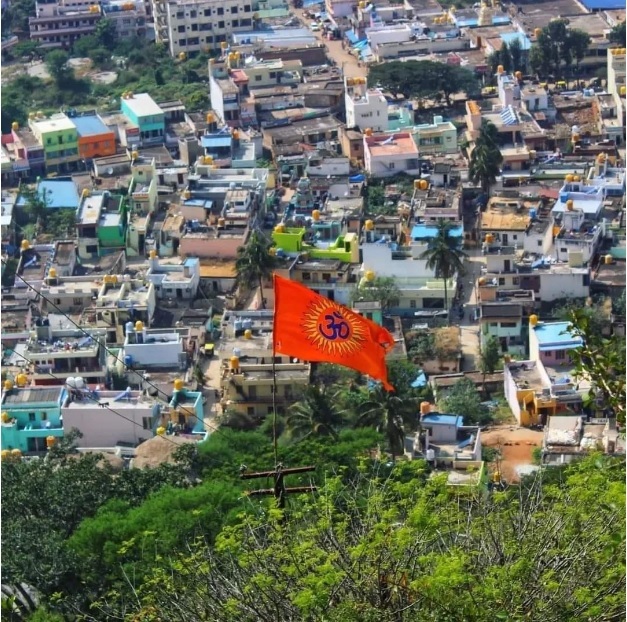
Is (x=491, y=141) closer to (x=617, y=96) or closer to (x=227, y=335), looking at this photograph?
(x=617, y=96)

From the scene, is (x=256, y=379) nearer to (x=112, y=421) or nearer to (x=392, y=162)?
(x=112, y=421)

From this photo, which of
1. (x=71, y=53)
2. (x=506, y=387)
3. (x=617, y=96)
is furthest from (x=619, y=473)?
(x=71, y=53)

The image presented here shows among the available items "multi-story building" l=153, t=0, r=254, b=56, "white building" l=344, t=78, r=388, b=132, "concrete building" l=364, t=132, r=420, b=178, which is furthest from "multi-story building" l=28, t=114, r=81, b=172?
"multi-story building" l=153, t=0, r=254, b=56

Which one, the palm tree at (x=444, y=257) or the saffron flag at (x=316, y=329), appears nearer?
the saffron flag at (x=316, y=329)

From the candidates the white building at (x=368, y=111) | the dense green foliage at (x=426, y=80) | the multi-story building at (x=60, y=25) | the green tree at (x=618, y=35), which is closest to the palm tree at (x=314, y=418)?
the white building at (x=368, y=111)

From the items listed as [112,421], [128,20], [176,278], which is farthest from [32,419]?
[128,20]

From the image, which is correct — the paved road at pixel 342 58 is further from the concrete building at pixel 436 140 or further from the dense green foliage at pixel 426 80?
the concrete building at pixel 436 140
